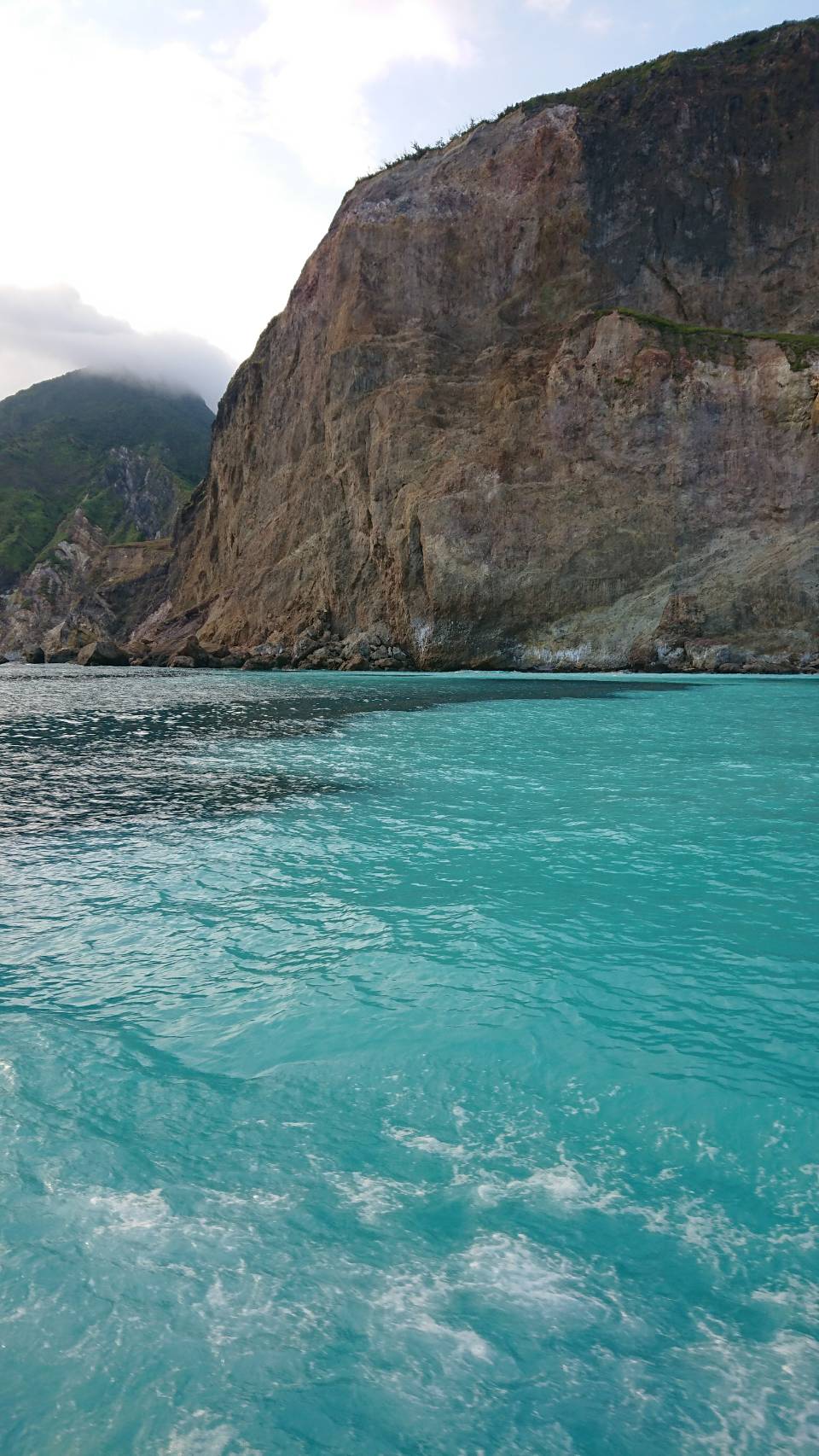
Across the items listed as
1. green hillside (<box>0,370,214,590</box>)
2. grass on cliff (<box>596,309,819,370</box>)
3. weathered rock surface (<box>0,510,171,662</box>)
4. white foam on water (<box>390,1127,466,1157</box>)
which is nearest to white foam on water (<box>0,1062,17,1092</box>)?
white foam on water (<box>390,1127,466,1157</box>)

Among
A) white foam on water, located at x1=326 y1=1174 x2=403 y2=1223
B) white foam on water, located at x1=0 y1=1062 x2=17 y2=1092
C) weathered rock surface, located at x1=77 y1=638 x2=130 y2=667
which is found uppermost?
weathered rock surface, located at x1=77 y1=638 x2=130 y2=667

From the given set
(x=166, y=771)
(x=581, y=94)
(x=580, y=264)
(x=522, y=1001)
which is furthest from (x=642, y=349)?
(x=522, y=1001)

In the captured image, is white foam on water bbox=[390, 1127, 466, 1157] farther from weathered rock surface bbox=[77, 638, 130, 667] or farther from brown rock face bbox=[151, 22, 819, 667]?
weathered rock surface bbox=[77, 638, 130, 667]

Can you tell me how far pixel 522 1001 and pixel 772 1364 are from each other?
288 cm

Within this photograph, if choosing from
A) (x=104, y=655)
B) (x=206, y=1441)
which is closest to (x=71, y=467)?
(x=104, y=655)

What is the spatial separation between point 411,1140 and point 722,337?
55.2 meters

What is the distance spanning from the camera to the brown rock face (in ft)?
157

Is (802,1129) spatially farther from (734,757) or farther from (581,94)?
(581,94)

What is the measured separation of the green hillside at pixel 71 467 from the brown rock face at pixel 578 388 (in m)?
84.9

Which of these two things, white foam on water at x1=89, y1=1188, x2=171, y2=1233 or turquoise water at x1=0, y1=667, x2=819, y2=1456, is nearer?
turquoise water at x1=0, y1=667, x2=819, y2=1456

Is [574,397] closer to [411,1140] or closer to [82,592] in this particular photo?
[411,1140]

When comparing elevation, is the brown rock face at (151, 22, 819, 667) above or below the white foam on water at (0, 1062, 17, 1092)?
above

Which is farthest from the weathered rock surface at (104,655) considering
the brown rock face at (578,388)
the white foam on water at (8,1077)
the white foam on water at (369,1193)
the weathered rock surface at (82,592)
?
the white foam on water at (369,1193)

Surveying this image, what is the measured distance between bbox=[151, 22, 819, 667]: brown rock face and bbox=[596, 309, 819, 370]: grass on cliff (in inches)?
6.8
